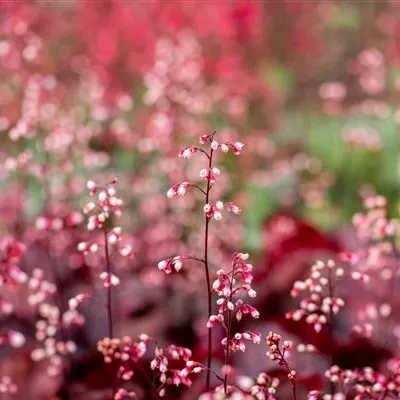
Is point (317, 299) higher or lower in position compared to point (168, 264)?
lower

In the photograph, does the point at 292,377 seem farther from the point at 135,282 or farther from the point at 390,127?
the point at 390,127

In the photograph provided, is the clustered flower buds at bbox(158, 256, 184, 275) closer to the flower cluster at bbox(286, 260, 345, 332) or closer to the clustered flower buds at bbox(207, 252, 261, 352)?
the clustered flower buds at bbox(207, 252, 261, 352)

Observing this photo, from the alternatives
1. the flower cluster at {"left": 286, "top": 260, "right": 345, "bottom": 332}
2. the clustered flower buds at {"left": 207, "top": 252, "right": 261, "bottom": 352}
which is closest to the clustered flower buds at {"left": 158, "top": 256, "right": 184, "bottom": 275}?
the clustered flower buds at {"left": 207, "top": 252, "right": 261, "bottom": 352}

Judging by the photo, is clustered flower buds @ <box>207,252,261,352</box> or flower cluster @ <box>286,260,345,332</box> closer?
clustered flower buds @ <box>207,252,261,352</box>

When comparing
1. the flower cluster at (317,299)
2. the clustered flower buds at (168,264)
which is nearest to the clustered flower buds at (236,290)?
the clustered flower buds at (168,264)

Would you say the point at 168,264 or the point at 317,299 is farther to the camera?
the point at 317,299

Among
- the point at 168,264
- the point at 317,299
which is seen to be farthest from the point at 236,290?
the point at 317,299

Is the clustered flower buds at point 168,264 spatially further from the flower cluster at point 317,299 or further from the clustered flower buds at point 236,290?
the flower cluster at point 317,299

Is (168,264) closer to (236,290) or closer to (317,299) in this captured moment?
(236,290)

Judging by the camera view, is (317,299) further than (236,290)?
Yes

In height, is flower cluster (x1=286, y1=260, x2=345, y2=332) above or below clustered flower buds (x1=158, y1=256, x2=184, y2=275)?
below

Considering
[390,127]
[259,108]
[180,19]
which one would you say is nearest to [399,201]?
[390,127]

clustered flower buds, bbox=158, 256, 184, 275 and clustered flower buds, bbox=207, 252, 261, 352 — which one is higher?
clustered flower buds, bbox=158, 256, 184, 275
